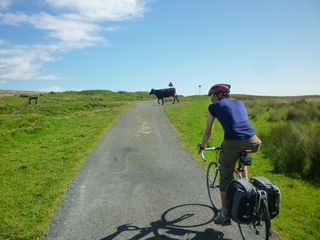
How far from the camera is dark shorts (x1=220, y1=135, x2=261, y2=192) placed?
636cm

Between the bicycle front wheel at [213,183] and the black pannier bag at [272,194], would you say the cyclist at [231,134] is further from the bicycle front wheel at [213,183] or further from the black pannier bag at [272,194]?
the bicycle front wheel at [213,183]

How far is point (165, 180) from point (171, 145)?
229 inches

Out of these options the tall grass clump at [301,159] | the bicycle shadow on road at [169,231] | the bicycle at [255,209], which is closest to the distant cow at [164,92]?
the tall grass clump at [301,159]

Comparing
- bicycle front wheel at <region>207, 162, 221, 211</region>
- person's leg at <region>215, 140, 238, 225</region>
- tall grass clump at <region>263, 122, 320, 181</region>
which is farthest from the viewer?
tall grass clump at <region>263, 122, 320, 181</region>

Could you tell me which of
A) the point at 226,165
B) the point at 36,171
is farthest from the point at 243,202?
the point at 36,171

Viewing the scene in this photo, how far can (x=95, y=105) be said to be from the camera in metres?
45.5

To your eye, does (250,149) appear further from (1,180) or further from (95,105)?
(95,105)

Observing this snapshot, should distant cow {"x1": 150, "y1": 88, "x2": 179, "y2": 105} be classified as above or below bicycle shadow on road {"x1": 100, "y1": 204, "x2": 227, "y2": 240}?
above

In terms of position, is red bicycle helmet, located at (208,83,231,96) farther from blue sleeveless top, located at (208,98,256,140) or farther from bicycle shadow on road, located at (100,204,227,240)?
bicycle shadow on road, located at (100,204,227,240)

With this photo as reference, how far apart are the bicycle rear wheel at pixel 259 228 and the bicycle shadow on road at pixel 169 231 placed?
1.41 ft

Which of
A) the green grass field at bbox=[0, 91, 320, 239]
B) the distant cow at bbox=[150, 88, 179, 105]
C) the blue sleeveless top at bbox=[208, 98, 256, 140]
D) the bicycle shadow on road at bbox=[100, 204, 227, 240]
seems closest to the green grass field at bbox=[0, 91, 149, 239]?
the green grass field at bbox=[0, 91, 320, 239]

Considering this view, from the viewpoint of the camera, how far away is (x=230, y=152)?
21.2ft

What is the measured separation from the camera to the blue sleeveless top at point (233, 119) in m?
6.34

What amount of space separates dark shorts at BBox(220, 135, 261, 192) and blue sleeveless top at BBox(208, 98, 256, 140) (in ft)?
0.30
